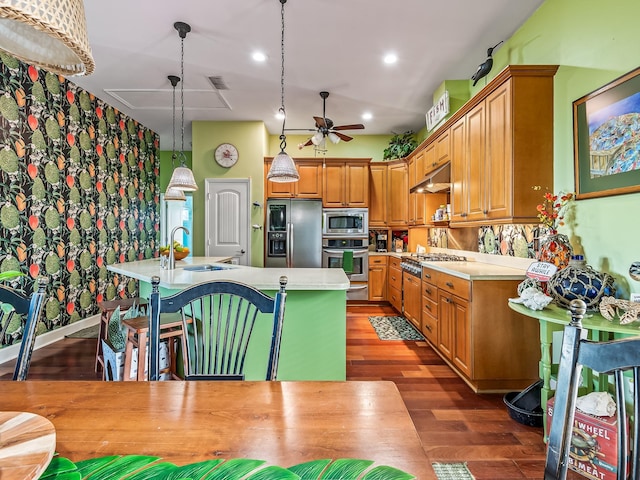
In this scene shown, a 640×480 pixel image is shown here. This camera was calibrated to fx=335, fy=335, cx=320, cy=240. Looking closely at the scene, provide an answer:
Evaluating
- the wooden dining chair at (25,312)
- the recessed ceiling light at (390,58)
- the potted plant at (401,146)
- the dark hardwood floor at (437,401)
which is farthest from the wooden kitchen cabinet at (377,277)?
the wooden dining chair at (25,312)

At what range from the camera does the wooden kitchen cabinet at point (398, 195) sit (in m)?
5.82

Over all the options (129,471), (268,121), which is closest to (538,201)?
(129,471)

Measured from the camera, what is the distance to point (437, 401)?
2455 millimetres

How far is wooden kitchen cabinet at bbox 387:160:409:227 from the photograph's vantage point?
229 inches

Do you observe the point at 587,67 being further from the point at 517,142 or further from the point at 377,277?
the point at 377,277

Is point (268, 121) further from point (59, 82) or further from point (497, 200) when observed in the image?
point (497, 200)

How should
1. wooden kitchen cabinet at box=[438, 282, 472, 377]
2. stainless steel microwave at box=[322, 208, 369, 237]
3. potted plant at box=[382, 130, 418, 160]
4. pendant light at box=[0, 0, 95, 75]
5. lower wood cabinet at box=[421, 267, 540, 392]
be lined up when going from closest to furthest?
pendant light at box=[0, 0, 95, 75], lower wood cabinet at box=[421, 267, 540, 392], wooden kitchen cabinet at box=[438, 282, 472, 377], stainless steel microwave at box=[322, 208, 369, 237], potted plant at box=[382, 130, 418, 160]

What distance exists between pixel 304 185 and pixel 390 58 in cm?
263

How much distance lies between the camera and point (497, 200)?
279 centimetres

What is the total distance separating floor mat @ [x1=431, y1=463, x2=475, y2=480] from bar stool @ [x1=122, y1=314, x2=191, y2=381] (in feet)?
5.72

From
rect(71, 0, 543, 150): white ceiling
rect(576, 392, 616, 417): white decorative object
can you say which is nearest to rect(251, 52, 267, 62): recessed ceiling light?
rect(71, 0, 543, 150): white ceiling

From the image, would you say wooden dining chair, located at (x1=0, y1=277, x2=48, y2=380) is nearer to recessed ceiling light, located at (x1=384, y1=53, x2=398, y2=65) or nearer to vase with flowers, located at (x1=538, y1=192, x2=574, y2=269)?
vase with flowers, located at (x1=538, y1=192, x2=574, y2=269)

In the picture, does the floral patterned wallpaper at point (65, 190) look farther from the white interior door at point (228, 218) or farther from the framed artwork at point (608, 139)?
the framed artwork at point (608, 139)

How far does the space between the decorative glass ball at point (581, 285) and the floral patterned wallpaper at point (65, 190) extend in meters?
4.62
